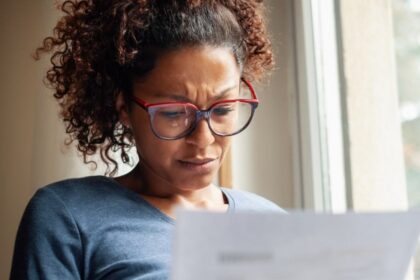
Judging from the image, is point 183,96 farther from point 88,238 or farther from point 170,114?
point 88,238

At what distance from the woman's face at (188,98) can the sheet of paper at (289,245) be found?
1.24 feet

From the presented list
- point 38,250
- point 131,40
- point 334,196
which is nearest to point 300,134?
point 334,196

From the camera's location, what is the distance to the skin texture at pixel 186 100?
0.80 meters

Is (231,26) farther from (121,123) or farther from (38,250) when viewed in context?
(38,250)

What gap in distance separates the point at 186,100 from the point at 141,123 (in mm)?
91

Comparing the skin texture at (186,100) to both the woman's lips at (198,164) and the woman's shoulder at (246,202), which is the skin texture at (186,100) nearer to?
the woman's lips at (198,164)

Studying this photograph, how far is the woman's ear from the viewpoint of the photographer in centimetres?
88

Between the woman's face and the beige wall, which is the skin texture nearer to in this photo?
the woman's face

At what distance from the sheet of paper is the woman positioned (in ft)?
1.14

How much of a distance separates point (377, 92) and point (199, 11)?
17.8 inches

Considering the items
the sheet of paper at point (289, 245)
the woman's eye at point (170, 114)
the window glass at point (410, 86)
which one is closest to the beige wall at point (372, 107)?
the window glass at point (410, 86)

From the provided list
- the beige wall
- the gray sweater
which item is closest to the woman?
the gray sweater

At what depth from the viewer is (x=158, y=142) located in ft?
2.72

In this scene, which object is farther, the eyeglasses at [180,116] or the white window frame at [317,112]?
the white window frame at [317,112]
